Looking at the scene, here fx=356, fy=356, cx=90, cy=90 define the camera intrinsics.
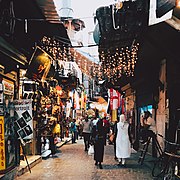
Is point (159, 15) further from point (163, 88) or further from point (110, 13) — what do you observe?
point (163, 88)

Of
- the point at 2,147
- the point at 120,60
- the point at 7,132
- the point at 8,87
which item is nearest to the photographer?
the point at 2,147

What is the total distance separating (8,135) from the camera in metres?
10.6

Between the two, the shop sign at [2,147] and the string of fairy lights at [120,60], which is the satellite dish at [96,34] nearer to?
the string of fairy lights at [120,60]

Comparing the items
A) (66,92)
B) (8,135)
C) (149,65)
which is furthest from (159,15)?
(66,92)

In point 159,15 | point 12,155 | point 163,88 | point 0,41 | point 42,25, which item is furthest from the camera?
point 163,88

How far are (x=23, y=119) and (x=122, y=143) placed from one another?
4635 millimetres

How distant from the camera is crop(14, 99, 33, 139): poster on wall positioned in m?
11.3

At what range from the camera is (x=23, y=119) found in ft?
37.0

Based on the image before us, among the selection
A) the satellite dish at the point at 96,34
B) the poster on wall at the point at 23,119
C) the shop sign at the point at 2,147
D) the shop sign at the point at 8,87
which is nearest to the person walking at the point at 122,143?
the satellite dish at the point at 96,34

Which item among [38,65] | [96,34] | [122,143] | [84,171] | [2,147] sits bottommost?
[84,171]

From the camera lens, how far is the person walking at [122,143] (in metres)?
14.1

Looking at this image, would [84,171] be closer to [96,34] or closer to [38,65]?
[96,34]

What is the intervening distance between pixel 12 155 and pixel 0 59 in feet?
9.80

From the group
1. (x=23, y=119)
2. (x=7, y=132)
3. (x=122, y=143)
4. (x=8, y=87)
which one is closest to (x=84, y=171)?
(x=122, y=143)
